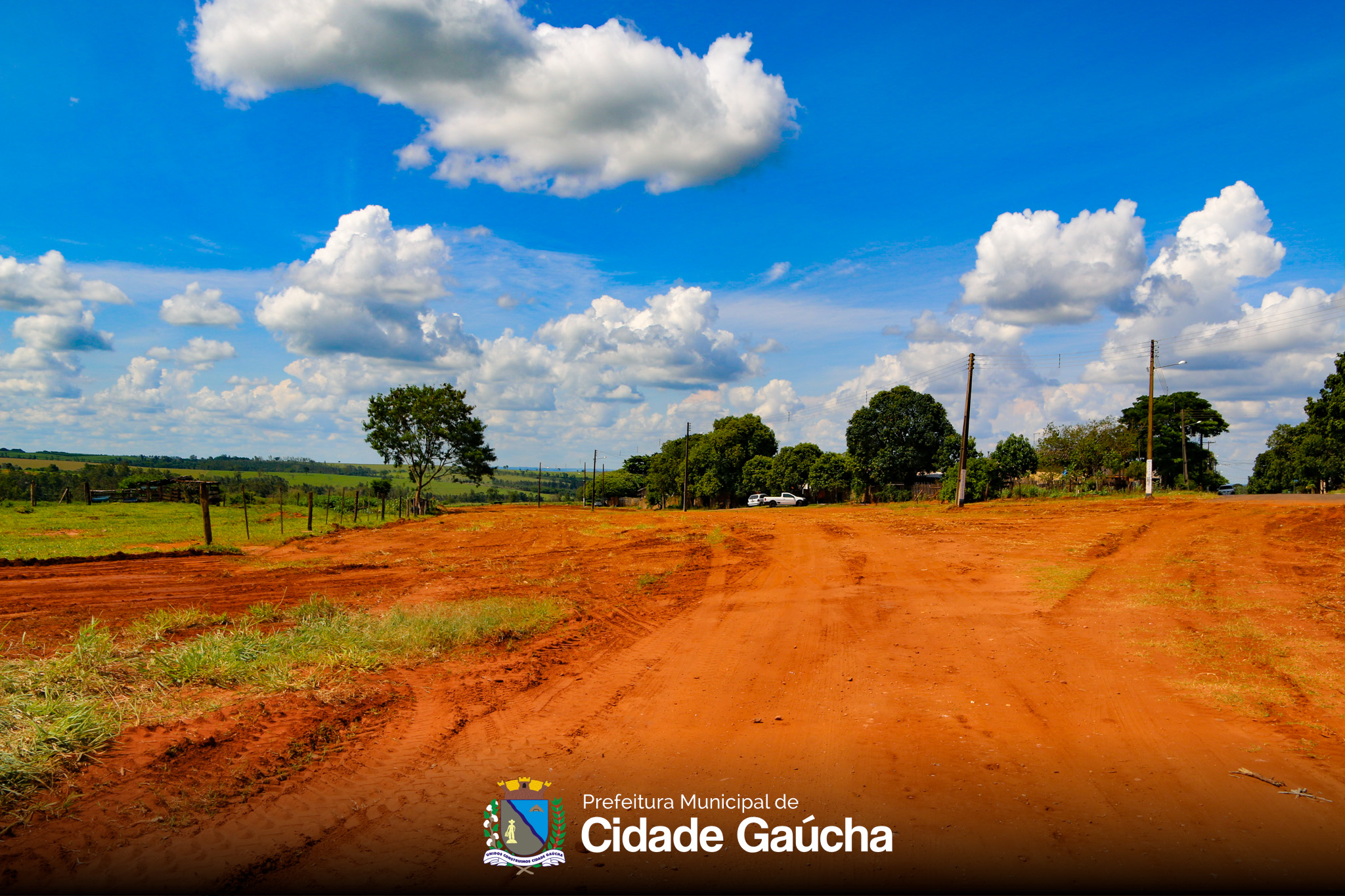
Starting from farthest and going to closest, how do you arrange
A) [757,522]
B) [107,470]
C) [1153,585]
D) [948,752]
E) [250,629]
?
[107,470] → [757,522] → [1153,585] → [250,629] → [948,752]

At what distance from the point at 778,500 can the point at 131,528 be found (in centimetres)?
4380

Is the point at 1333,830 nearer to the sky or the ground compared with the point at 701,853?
nearer to the sky

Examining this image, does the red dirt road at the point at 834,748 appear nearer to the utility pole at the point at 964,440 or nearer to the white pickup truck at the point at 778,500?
the utility pole at the point at 964,440

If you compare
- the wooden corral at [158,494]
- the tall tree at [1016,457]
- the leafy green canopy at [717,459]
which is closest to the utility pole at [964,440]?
the tall tree at [1016,457]

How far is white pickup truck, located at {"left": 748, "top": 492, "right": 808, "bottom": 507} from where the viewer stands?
5706 cm

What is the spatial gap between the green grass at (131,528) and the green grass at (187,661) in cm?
1301

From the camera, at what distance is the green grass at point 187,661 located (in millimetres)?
5746

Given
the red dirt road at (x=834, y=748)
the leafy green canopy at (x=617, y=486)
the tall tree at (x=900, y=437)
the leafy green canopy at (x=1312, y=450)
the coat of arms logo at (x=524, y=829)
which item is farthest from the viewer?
the leafy green canopy at (x=617, y=486)

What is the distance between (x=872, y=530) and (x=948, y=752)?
20.9 meters

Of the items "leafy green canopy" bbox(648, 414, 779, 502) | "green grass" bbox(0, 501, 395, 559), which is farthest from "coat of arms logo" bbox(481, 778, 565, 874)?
"leafy green canopy" bbox(648, 414, 779, 502)

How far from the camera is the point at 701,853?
4.70 metres

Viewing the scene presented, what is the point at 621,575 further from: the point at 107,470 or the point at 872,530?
the point at 107,470

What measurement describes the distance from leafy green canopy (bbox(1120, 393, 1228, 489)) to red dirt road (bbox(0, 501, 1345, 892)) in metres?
53.2

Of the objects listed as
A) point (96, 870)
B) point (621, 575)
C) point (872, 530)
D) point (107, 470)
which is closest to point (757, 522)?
point (872, 530)
